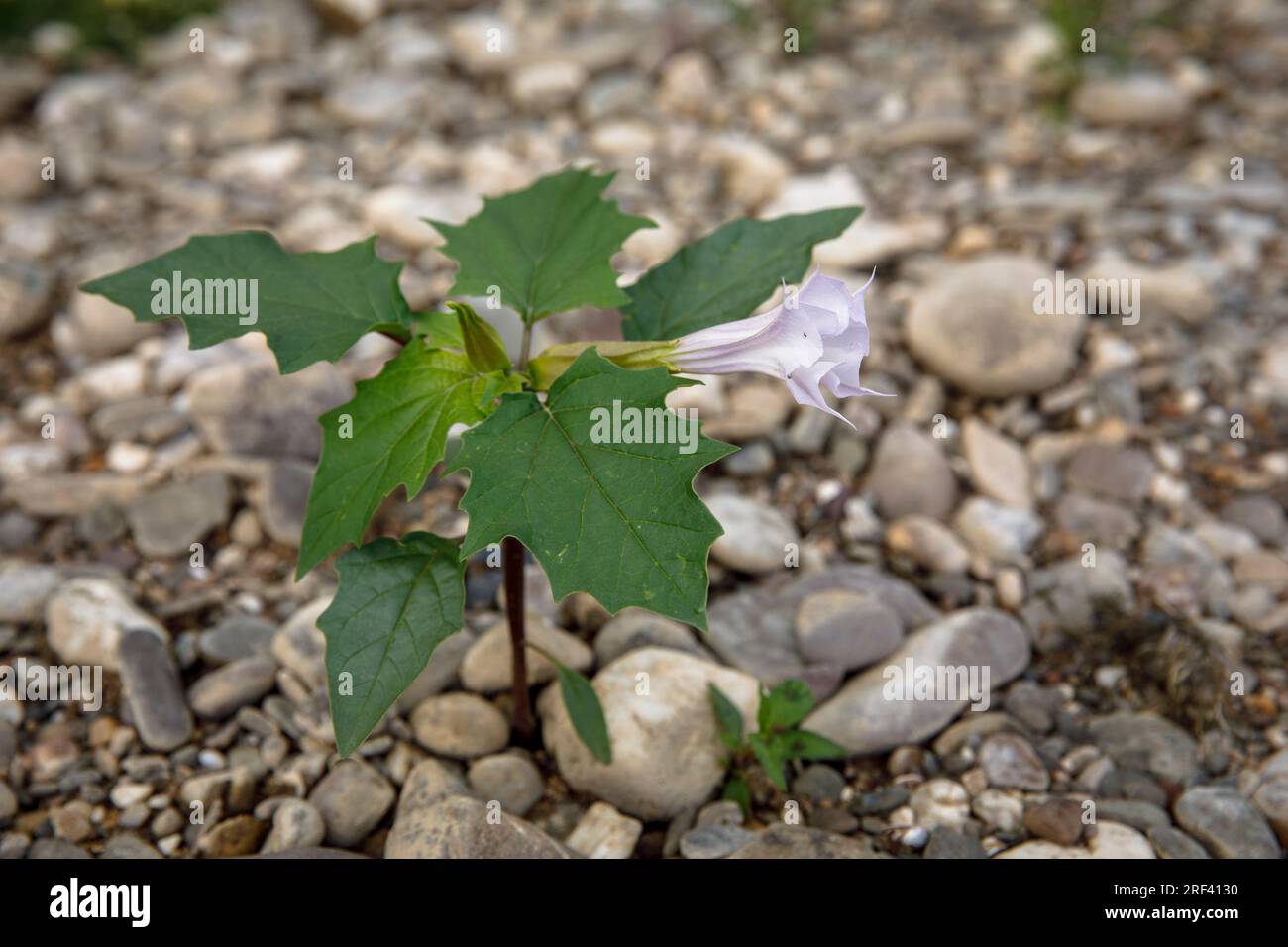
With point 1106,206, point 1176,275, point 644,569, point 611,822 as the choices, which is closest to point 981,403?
point 1176,275

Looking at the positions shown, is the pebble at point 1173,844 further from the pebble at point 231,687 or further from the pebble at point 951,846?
the pebble at point 231,687

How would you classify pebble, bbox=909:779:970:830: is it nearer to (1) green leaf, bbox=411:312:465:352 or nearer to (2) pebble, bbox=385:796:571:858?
(2) pebble, bbox=385:796:571:858

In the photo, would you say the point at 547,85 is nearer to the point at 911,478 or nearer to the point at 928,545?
the point at 911,478

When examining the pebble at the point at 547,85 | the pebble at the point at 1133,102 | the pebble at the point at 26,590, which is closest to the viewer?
the pebble at the point at 26,590

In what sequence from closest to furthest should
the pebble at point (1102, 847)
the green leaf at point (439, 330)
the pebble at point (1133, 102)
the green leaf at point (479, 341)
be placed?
the green leaf at point (479, 341), the green leaf at point (439, 330), the pebble at point (1102, 847), the pebble at point (1133, 102)

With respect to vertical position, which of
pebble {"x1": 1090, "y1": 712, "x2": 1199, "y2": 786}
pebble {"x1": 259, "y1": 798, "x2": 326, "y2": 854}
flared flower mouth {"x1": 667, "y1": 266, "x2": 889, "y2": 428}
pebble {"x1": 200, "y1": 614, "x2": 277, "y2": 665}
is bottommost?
pebble {"x1": 259, "y1": 798, "x2": 326, "y2": 854}

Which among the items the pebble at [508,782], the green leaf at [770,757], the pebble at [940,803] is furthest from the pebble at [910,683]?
the pebble at [508,782]

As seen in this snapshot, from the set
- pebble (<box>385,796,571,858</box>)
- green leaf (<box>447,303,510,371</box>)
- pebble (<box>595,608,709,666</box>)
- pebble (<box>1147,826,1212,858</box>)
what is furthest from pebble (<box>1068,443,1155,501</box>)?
green leaf (<box>447,303,510,371</box>)
